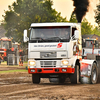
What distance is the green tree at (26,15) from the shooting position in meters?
60.2

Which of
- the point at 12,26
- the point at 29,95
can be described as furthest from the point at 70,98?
the point at 12,26

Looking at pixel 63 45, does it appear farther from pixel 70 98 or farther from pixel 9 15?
pixel 9 15

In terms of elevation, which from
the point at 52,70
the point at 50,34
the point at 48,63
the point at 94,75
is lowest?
the point at 94,75

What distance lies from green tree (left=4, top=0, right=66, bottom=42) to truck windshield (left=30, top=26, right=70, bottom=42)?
41665mm

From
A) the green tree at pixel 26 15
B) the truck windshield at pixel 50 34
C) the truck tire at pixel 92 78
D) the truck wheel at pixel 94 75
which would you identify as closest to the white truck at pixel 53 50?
the truck windshield at pixel 50 34

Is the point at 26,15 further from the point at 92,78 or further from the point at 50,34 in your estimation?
the point at 50,34

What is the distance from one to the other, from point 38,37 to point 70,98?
5500 millimetres

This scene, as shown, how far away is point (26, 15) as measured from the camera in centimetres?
6256

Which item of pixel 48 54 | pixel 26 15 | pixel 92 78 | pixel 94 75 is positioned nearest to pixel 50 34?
pixel 48 54

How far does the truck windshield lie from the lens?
1554 cm

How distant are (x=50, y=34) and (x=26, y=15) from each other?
47.4 metres

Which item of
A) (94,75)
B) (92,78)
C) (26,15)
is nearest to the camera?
(92,78)

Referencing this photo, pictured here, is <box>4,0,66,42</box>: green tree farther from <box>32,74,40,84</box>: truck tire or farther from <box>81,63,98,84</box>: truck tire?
<box>32,74,40,84</box>: truck tire

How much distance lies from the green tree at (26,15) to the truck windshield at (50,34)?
137 ft
